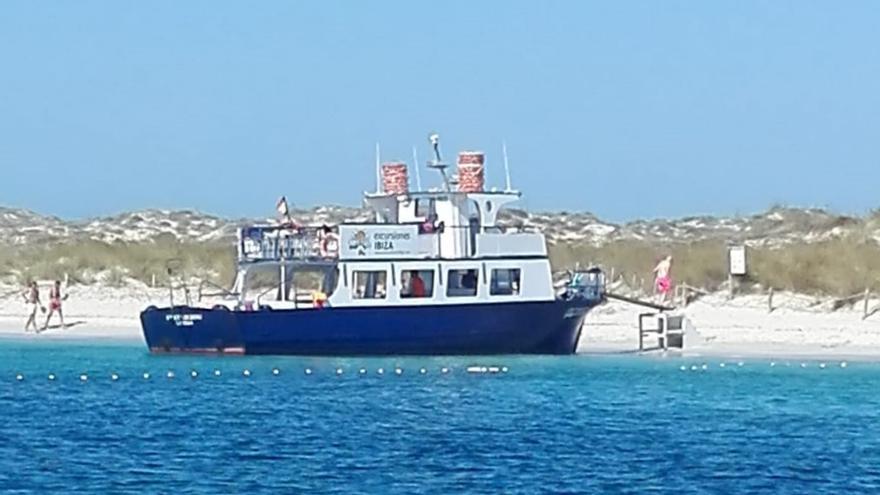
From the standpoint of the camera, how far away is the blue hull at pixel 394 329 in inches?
1783

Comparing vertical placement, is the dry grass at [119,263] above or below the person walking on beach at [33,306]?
above

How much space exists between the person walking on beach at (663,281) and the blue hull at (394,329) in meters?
5.84

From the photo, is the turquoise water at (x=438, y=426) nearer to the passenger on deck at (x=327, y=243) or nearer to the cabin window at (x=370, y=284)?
the cabin window at (x=370, y=284)

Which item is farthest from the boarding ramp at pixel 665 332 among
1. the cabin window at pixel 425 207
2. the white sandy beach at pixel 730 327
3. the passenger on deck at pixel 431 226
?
the cabin window at pixel 425 207

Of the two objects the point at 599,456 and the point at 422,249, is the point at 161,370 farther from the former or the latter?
the point at 599,456

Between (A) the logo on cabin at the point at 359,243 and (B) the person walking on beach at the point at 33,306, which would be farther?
(B) the person walking on beach at the point at 33,306

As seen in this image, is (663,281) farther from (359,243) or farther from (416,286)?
(359,243)

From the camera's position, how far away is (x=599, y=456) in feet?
99.3

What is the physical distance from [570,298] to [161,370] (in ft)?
27.7

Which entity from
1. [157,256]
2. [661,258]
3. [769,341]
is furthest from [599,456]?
[157,256]

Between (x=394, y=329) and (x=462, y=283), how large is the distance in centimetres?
168

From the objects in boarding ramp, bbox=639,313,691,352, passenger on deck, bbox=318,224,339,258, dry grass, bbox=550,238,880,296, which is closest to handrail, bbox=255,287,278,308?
passenger on deck, bbox=318,224,339,258

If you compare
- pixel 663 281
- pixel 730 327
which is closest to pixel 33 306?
pixel 663 281

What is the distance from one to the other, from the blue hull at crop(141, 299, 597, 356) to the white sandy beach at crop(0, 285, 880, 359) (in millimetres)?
3029
